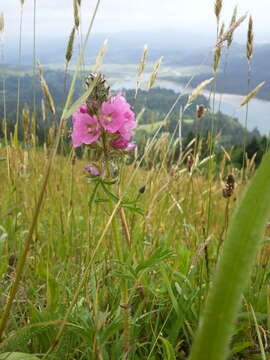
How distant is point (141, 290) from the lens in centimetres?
153

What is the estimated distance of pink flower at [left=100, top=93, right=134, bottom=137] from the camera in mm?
1264

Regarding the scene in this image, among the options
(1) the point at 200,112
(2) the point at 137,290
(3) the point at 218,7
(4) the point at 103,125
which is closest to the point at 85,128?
(4) the point at 103,125

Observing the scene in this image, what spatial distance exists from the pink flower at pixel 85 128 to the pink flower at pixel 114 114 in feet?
0.10

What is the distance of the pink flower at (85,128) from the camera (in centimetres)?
128

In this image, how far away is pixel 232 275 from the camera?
0.32 meters

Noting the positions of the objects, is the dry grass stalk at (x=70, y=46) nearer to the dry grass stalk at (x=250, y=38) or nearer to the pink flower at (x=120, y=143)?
the pink flower at (x=120, y=143)

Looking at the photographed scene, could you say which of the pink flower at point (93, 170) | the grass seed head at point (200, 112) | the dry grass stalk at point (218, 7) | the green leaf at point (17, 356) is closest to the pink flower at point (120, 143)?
the pink flower at point (93, 170)

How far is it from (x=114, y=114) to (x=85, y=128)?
0.36ft

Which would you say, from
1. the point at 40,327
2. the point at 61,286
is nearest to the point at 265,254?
the point at 61,286

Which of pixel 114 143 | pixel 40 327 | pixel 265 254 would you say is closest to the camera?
pixel 40 327

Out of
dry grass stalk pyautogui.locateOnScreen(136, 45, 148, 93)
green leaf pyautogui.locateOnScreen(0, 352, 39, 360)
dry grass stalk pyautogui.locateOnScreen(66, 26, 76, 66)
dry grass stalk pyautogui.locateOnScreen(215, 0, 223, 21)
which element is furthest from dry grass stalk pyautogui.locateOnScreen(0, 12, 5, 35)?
green leaf pyautogui.locateOnScreen(0, 352, 39, 360)

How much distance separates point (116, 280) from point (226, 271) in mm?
1498

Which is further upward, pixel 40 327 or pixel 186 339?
pixel 40 327

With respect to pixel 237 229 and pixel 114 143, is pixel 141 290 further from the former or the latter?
pixel 237 229
